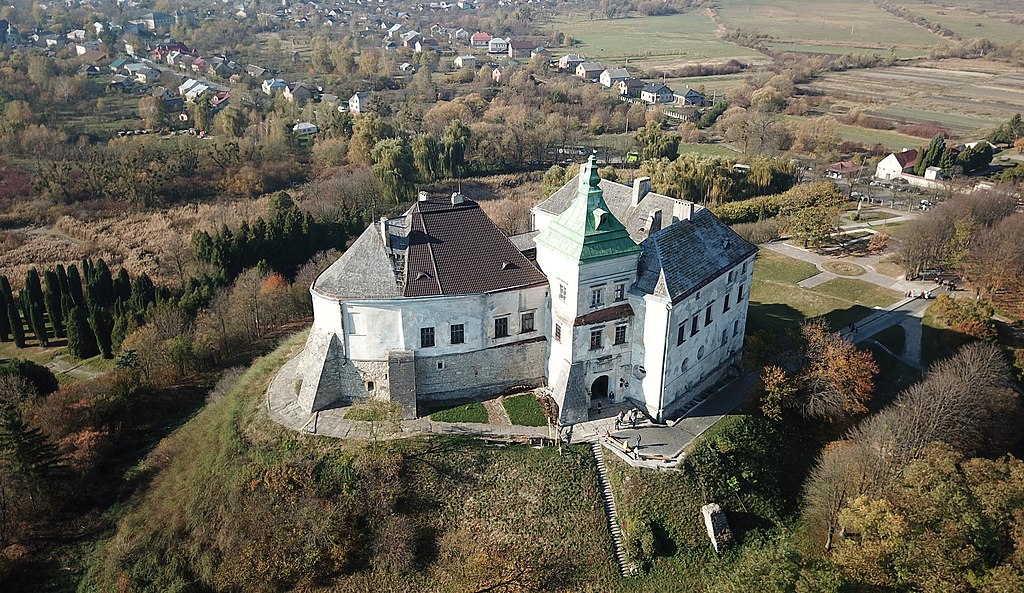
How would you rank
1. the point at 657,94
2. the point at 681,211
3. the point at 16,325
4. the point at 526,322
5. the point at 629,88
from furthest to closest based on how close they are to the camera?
the point at 629,88 → the point at 657,94 → the point at 16,325 → the point at 681,211 → the point at 526,322

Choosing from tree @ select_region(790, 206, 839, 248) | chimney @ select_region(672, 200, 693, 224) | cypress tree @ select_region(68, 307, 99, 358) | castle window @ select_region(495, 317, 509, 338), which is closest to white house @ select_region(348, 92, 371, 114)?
cypress tree @ select_region(68, 307, 99, 358)

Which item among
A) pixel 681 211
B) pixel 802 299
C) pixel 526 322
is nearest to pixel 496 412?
pixel 526 322

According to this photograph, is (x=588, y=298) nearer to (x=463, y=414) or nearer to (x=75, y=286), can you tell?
(x=463, y=414)

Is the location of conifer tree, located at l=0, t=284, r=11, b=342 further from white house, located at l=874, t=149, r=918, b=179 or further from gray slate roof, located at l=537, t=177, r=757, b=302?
white house, located at l=874, t=149, r=918, b=179

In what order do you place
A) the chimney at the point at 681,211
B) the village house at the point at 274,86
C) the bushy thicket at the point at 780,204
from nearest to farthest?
the chimney at the point at 681,211
the bushy thicket at the point at 780,204
the village house at the point at 274,86

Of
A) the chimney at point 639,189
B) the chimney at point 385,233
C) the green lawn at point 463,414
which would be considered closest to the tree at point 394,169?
the chimney at point 639,189

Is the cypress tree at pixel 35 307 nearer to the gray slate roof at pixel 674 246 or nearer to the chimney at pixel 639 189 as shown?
the gray slate roof at pixel 674 246
